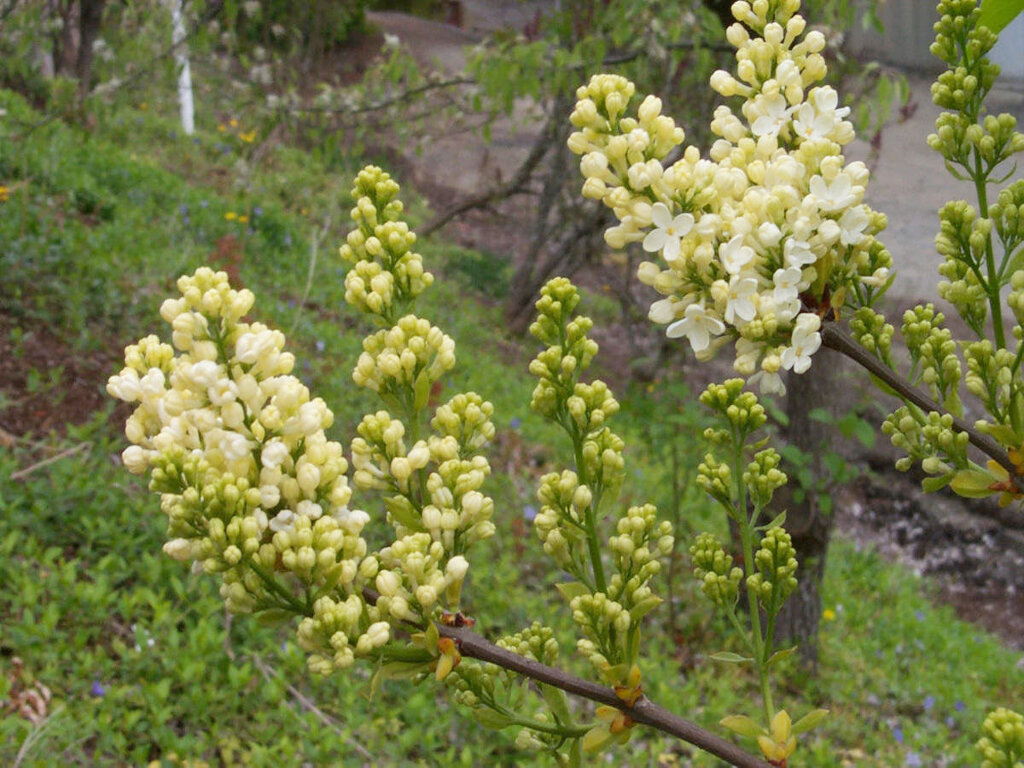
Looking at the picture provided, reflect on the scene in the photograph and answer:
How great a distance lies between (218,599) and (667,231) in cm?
297

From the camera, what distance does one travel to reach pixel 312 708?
2898 millimetres

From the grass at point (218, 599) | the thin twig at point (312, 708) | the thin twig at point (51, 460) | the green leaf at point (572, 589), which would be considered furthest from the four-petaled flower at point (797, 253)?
the thin twig at point (51, 460)

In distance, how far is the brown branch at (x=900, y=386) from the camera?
0.83m

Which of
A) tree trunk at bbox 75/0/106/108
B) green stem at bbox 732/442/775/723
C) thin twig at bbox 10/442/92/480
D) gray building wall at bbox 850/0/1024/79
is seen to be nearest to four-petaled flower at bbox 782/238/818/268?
green stem at bbox 732/442/775/723

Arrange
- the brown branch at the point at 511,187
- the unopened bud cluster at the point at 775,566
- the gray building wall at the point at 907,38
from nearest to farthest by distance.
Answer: the unopened bud cluster at the point at 775,566
the brown branch at the point at 511,187
the gray building wall at the point at 907,38

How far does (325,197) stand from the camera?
32.4 feet

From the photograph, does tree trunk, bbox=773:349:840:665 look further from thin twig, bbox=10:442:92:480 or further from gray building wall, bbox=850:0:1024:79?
gray building wall, bbox=850:0:1024:79

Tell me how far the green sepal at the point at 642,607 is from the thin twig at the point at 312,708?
221cm

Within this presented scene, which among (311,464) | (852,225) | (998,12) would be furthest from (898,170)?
(311,464)

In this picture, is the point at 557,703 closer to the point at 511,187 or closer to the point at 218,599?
the point at 218,599

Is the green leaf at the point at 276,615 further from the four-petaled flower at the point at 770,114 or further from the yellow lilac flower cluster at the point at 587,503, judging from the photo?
the four-petaled flower at the point at 770,114

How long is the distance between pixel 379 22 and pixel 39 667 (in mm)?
19217

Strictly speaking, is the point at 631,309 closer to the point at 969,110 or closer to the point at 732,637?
the point at 732,637

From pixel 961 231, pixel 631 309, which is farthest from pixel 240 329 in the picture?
pixel 631 309
